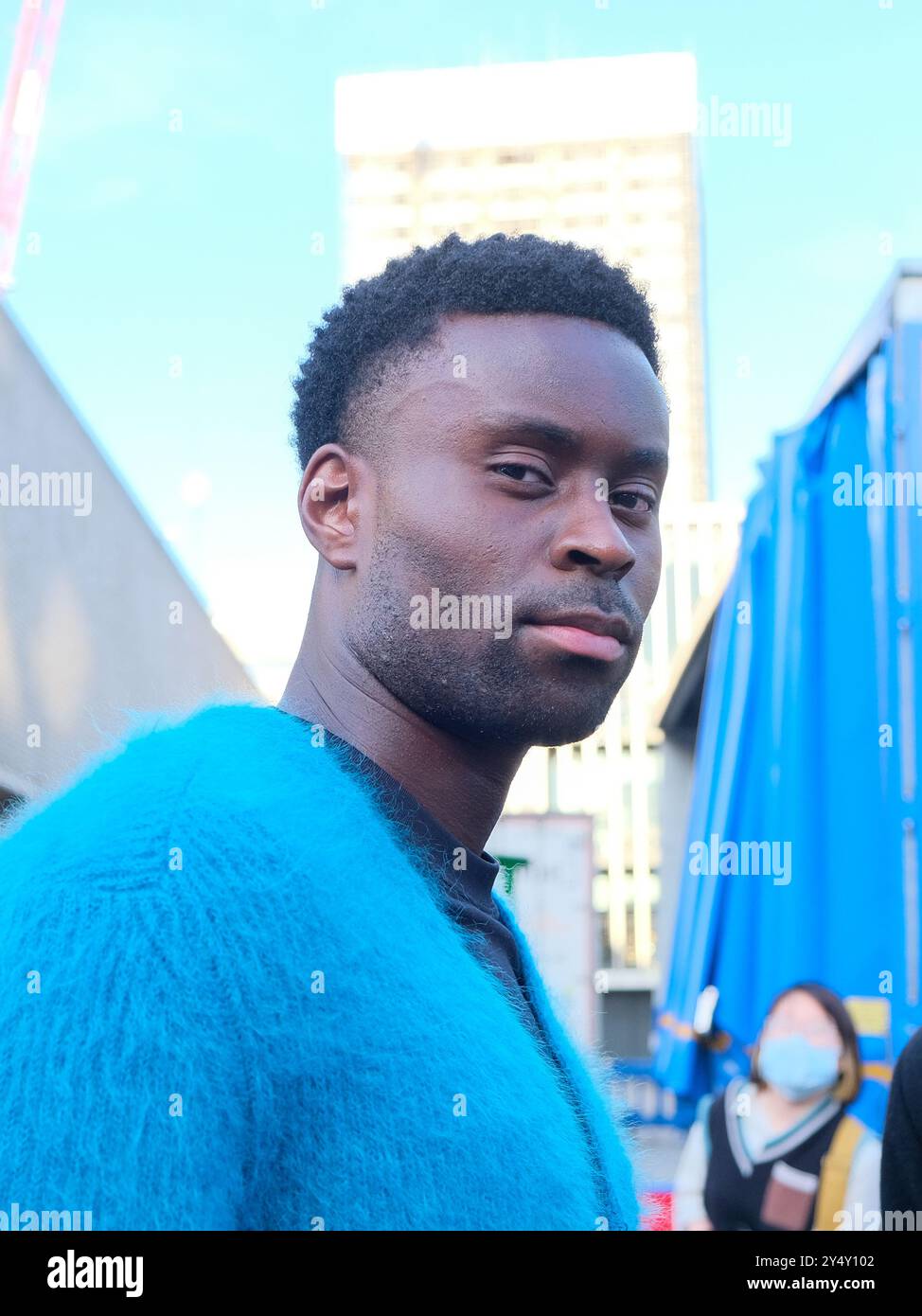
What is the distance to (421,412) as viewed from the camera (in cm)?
117

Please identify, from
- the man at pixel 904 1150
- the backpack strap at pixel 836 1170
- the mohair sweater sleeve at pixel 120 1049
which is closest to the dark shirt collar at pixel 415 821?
the mohair sweater sleeve at pixel 120 1049

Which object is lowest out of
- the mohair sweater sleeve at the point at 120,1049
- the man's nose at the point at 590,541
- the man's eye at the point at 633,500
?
the mohair sweater sleeve at the point at 120,1049

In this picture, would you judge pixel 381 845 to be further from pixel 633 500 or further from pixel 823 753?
pixel 823 753

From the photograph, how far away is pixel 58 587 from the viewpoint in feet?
18.3

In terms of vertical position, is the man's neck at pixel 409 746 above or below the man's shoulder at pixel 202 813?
above

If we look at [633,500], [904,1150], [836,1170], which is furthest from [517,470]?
[836,1170]

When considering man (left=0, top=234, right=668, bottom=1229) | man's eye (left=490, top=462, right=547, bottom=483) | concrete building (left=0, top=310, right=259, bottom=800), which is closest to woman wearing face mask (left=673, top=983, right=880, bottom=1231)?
concrete building (left=0, top=310, right=259, bottom=800)

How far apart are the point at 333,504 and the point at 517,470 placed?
0.70 ft

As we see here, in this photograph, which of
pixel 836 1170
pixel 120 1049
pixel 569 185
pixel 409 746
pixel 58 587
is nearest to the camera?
pixel 120 1049

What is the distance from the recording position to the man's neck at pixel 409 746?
1189 mm

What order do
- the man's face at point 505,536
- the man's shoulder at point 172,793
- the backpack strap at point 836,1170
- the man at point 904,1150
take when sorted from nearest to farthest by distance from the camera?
the man's shoulder at point 172,793 < the man's face at point 505,536 < the man at point 904,1150 < the backpack strap at point 836,1170

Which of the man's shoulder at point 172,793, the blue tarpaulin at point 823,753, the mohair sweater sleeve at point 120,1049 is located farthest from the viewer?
the blue tarpaulin at point 823,753

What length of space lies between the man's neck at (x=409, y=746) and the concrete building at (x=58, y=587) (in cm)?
306

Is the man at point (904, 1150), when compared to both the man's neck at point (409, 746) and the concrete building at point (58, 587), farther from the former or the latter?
the concrete building at point (58, 587)
